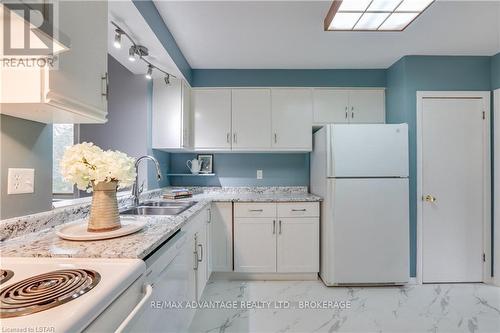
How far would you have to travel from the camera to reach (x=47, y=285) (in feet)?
2.23

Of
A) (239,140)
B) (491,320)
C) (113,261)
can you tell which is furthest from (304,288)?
(113,261)

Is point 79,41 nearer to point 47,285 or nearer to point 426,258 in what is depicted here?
point 47,285

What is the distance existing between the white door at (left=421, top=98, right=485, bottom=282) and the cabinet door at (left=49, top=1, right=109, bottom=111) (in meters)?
2.93

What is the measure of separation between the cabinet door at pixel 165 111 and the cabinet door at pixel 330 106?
5.22 ft

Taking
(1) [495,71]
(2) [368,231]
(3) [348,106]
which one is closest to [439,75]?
(1) [495,71]

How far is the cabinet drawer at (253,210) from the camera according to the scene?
8.48ft

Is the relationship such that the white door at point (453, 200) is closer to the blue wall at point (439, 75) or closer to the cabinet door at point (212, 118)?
the blue wall at point (439, 75)

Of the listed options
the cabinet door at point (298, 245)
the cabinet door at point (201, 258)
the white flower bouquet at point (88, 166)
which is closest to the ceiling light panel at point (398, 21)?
the cabinet door at point (298, 245)

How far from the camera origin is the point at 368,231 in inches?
94.5

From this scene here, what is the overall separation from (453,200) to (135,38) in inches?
133

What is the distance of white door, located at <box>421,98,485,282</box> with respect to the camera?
2.57 m

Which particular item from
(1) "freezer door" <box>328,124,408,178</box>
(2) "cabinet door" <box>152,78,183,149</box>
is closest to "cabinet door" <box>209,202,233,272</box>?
(2) "cabinet door" <box>152,78,183,149</box>

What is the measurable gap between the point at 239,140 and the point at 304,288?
1735 mm

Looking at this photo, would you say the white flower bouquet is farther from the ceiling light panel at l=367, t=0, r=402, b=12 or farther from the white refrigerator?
the white refrigerator
